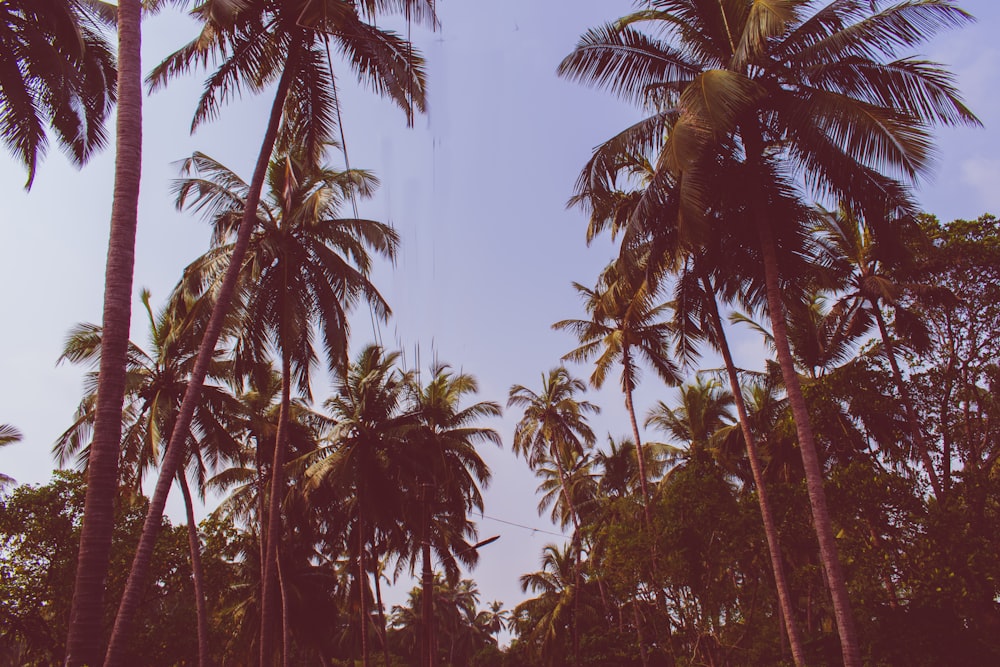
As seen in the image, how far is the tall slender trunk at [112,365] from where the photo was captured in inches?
239

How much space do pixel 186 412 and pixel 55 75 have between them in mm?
5914

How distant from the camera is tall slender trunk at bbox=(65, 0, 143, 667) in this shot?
606 cm

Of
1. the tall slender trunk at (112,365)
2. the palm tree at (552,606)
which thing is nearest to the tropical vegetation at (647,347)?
the tall slender trunk at (112,365)

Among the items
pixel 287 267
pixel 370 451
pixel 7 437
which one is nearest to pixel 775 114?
pixel 287 267

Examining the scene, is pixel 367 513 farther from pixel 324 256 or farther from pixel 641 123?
pixel 641 123

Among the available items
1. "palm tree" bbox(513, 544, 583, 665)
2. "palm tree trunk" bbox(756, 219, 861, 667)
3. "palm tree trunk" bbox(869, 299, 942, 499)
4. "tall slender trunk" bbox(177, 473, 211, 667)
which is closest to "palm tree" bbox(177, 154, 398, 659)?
"tall slender trunk" bbox(177, 473, 211, 667)

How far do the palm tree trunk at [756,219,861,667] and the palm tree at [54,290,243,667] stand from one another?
513 inches

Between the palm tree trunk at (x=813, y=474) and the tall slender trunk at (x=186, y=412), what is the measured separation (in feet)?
27.2

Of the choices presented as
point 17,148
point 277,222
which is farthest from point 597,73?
point 17,148

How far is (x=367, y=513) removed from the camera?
22672 millimetres

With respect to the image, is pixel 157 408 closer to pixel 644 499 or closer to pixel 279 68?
pixel 279 68

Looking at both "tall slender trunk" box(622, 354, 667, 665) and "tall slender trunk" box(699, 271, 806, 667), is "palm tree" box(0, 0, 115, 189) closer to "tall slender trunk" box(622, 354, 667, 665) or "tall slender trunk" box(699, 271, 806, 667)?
"tall slender trunk" box(699, 271, 806, 667)

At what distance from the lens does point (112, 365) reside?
6785 millimetres

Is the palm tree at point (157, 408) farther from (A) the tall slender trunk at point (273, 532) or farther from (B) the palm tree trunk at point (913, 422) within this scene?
(B) the palm tree trunk at point (913, 422)
